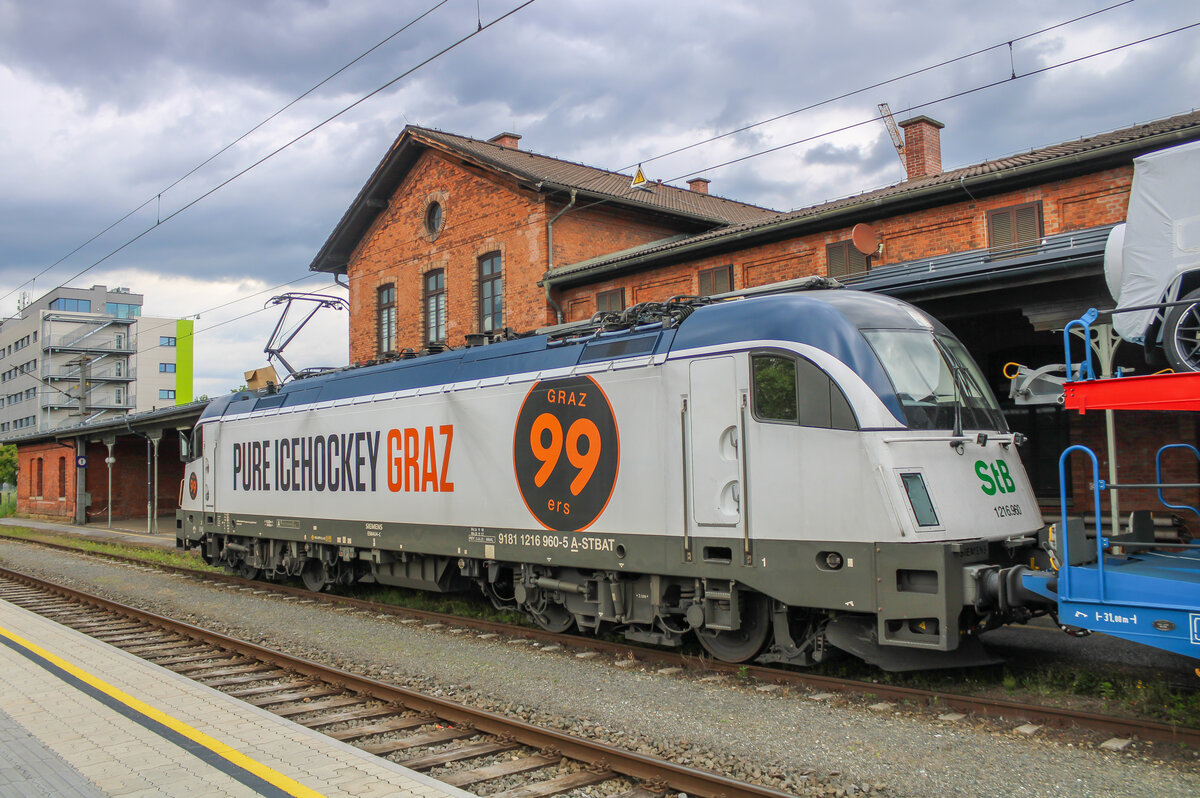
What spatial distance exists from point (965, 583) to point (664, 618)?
10.3 ft

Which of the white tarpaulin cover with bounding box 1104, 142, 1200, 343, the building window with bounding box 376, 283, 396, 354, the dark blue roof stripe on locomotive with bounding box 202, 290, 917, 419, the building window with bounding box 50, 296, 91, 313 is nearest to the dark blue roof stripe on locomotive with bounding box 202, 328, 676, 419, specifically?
the dark blue roof stripe on locomotive with bounding box 202, 290, 917, 419

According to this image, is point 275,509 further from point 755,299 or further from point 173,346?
point 173,346

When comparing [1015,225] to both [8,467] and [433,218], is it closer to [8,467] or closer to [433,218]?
[433,218]

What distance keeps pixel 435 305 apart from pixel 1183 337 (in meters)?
22.2

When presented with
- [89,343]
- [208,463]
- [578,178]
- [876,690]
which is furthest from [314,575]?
[89,343]

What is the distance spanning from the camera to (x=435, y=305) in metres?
26.6

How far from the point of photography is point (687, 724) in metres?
6.71

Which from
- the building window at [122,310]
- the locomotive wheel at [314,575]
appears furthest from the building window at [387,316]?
the building window at [122,310]

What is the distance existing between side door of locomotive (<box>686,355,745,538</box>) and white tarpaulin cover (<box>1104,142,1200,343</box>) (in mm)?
3123

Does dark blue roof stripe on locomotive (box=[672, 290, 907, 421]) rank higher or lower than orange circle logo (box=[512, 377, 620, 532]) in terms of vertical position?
higher

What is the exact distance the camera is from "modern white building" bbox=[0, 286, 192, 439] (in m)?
81.2

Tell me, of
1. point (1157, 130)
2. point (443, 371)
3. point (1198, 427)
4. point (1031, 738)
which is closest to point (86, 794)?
point (1031, 738)

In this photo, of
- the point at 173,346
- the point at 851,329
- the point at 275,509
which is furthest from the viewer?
the point at 173,346

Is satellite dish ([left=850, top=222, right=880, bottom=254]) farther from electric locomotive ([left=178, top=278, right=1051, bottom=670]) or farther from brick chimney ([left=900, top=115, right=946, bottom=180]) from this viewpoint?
electric locomotive ([left=178, top=278, right=1051, bottom=670])
